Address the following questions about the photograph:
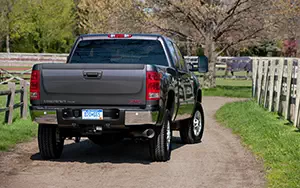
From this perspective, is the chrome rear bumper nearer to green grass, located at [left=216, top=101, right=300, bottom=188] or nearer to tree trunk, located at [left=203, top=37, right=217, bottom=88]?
green grass, located at [left=216, top=101, right=300, bottom=188]

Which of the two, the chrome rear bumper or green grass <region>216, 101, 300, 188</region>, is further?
the chrome rear bumper

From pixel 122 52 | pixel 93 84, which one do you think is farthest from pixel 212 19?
pixel 93 84

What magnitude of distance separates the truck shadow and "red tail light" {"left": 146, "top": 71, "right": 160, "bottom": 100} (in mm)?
1238

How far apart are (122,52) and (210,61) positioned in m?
22.8

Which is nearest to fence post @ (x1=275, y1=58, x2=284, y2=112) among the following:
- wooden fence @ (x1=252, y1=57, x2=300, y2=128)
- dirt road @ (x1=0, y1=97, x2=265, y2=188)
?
wooden fence @ (x1=252, y1=57, x2=300, y2=128)

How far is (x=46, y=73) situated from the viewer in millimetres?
9297

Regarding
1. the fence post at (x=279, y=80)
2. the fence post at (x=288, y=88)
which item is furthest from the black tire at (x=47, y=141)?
the fence post at (x=279, y=80)

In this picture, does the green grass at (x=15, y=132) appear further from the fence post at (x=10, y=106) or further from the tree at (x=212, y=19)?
the tree at (x=212, y=19)

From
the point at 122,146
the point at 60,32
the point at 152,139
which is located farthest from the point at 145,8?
the point at 60,32

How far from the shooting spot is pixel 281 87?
55.0ft

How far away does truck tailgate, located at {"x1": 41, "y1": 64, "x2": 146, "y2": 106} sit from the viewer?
29.8 feet

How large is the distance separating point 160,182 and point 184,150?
3302 millimetres

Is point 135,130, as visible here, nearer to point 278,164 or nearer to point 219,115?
point 278,164

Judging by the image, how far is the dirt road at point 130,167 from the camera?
8.22m
